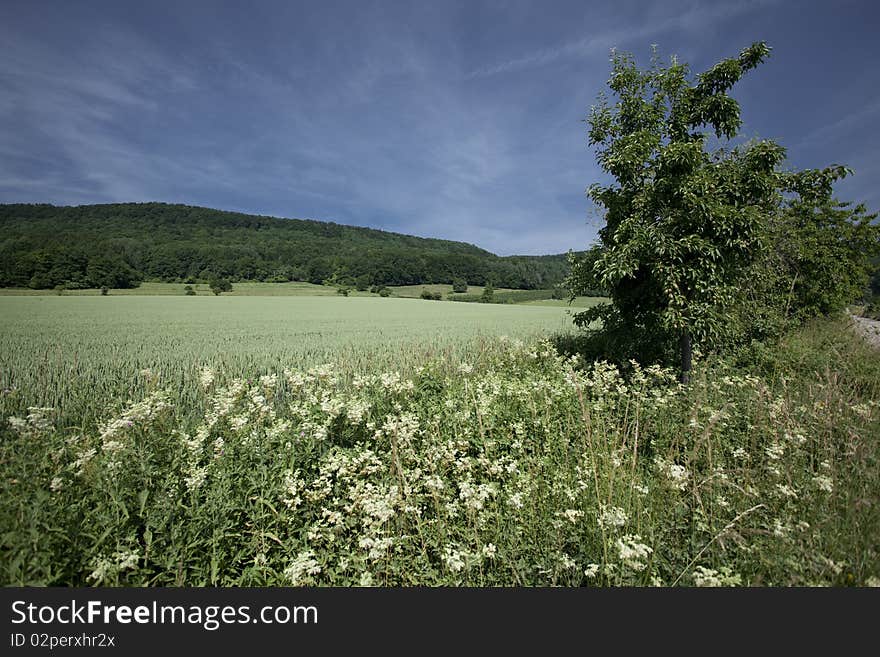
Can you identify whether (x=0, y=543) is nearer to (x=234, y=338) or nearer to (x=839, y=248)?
(x=234, y=338)

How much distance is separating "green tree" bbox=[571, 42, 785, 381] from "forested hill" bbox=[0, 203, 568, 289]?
60344 mm

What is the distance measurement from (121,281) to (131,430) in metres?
67.1

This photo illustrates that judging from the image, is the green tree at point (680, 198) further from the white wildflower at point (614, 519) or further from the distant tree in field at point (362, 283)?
the distant tree in field at point (362, 283)

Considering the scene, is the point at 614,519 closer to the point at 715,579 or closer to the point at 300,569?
the point at 715,579

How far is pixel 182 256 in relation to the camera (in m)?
67.3

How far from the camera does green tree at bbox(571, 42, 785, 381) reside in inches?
226

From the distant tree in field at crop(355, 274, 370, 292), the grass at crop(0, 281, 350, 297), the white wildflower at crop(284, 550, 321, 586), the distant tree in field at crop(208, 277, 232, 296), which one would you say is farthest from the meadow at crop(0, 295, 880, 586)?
the distant tree in field at crop(355, 274, 370, 292)

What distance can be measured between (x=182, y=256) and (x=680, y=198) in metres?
83.6

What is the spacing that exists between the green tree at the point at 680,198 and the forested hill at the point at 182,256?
6034cm

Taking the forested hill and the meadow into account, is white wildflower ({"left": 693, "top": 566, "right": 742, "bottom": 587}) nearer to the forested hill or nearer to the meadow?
the meadow

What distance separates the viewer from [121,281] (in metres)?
52.2

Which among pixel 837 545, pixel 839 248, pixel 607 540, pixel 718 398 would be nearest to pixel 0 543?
pixel 607 540

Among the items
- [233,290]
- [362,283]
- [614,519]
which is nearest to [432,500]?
[614,519]

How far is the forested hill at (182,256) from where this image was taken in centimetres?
4381
